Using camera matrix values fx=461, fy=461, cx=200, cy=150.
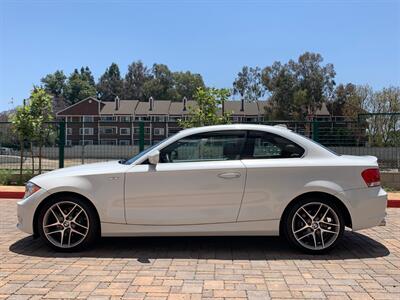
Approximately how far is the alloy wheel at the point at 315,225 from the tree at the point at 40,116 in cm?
1000

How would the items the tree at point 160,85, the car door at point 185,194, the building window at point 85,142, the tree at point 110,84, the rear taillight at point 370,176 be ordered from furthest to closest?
the tree at point 110,84
the tree at point 160,85
the building window at point 85,142
the rear taillight at point 370,176
the car door at point 185,194

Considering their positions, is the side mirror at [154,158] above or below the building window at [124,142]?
below

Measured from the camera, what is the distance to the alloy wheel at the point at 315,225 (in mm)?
5828

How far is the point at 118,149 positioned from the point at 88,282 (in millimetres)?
9062

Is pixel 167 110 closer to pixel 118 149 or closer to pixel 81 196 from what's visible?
pixel 118 149

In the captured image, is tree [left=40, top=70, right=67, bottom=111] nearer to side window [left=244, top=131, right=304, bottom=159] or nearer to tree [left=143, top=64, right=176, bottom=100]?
tree [left=143, top=64, right=176, bottom=100]

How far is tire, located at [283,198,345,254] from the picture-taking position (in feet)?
19.1

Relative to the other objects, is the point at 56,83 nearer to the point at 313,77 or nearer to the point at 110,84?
the point at 110,84

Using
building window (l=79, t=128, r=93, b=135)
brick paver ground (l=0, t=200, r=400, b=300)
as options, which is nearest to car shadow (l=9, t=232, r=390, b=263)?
brick paver ground (l=0, t=200, r=400, b=300)

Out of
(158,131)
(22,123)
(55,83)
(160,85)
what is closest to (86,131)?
(22,123)

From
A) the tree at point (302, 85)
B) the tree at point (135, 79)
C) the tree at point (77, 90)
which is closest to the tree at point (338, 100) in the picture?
the tree at point (302, 85)

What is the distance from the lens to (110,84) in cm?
14788

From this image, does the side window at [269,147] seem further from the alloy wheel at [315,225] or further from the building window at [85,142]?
the building window at [85,142]

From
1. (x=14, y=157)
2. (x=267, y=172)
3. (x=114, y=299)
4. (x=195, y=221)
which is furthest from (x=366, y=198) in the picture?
(x=14, y=157)
